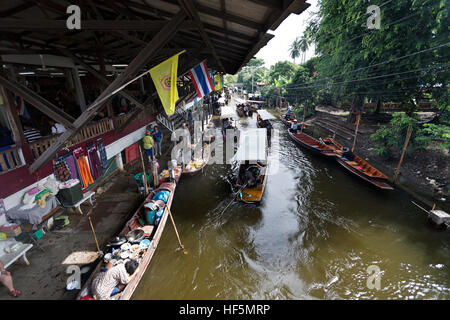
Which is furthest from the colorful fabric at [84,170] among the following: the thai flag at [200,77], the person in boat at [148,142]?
the thai flag at [200,77]

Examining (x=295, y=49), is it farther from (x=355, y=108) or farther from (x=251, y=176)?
(x=251, y=176)

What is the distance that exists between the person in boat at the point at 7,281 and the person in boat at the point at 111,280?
6.58ft

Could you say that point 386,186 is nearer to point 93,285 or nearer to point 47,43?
point 93,285

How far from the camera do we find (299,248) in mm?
7406

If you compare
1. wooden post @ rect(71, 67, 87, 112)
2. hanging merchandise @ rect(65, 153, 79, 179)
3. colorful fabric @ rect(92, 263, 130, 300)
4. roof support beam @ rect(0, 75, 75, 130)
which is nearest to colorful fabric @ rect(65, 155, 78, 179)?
hanging merchandise @ rect(65, 153, 79, 179)

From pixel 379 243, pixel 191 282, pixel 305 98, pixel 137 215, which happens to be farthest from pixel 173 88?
pixel 305 98

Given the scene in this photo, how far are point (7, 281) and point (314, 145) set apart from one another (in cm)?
1800

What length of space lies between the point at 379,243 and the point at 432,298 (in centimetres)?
204

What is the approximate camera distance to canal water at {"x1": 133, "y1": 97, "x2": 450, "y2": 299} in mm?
5938

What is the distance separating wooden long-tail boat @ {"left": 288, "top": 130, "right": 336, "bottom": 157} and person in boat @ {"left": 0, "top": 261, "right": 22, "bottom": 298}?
54.0 feet

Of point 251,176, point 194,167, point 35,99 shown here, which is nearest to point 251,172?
point 251,176

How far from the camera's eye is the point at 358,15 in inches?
527

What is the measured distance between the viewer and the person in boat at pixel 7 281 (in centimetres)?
464

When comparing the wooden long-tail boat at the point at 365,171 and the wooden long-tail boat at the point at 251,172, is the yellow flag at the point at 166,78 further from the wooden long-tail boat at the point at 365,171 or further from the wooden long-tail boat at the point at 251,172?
the wooden long-tail boat at the point at 365,171
